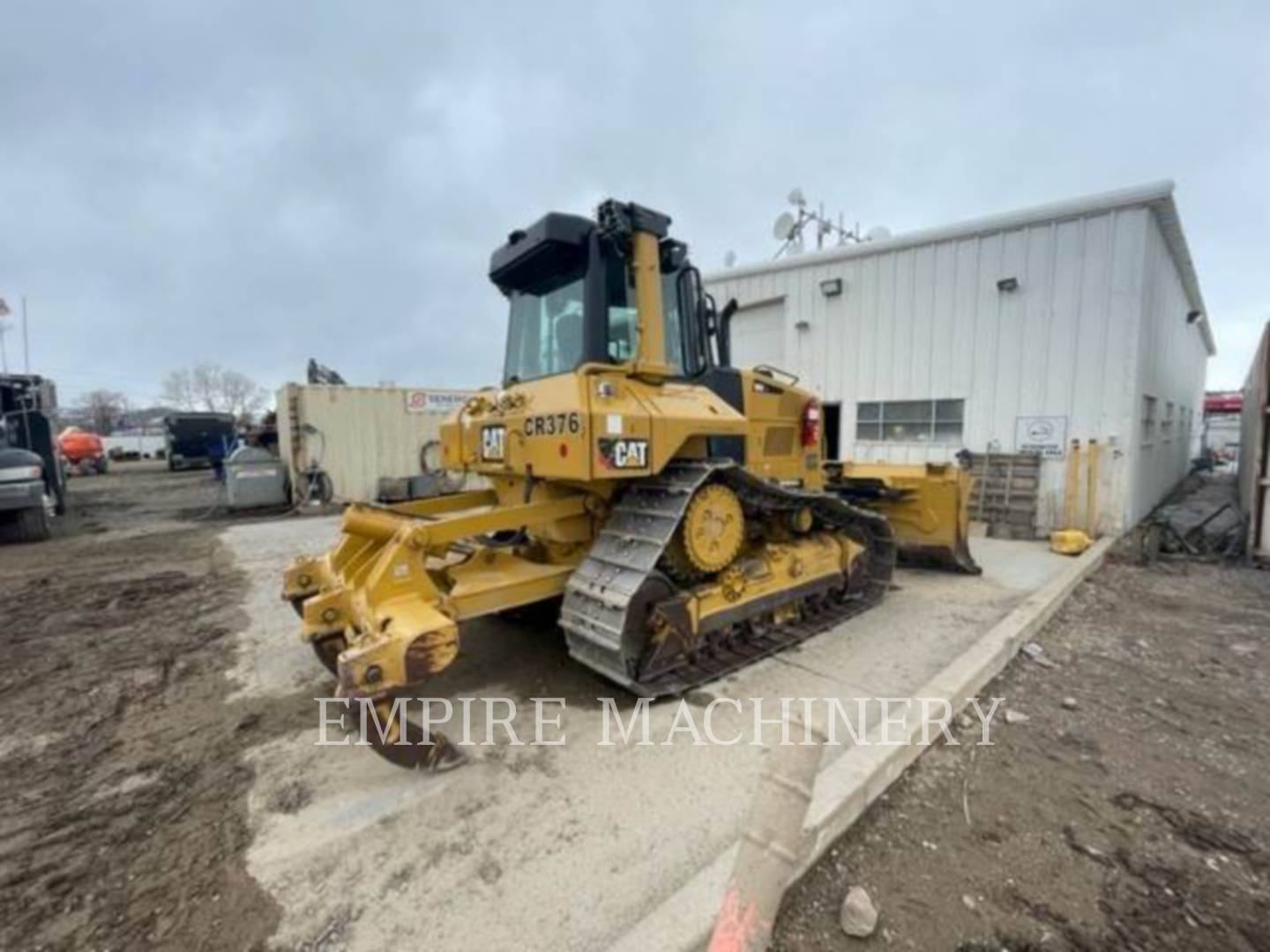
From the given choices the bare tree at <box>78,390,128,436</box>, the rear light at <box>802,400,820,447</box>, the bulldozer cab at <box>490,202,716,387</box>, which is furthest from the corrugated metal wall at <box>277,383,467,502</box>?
the bare tree at <box>78,390,128,436</box>

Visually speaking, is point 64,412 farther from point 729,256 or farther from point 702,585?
point 702,585

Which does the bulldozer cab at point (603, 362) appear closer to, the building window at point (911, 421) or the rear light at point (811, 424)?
the rear light at point (811, 424)

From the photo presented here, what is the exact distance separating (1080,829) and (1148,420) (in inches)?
400

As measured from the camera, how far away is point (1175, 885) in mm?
2260

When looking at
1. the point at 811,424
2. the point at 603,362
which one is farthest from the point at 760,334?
the point at 603,362

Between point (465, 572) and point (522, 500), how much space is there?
24.4 inches

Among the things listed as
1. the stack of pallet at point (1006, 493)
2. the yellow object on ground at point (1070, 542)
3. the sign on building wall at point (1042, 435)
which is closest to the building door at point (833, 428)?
the stack of pallet at point (1006, 493)

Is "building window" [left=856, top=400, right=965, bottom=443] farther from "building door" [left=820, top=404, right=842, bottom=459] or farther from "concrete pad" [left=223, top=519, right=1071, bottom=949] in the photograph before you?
"concrete pad" [left=223, top=519, right=1071, bottom=949]

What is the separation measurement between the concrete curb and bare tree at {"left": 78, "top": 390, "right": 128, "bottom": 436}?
59942mm

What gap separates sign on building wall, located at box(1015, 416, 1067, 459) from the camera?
339 inches

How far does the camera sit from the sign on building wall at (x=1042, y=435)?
28.2 ft

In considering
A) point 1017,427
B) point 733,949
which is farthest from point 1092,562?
point 733,949

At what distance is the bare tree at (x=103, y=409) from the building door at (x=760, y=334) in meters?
54.2

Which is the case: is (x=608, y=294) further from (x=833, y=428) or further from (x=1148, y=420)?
(x=1148, y=420)
